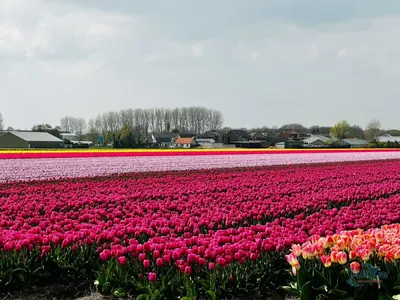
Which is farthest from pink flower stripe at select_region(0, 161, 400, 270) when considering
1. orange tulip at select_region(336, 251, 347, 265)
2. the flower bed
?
orange tulip at select_region(336, 251, 347, 265)

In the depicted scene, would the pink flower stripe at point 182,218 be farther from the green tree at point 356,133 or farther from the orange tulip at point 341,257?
the green tree at point 356,133

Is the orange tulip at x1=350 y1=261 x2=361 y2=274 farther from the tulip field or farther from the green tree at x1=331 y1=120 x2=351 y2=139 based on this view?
the green tree at x1=331 y1=120 x2=351 y2=139

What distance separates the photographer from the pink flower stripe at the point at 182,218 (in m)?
5.65

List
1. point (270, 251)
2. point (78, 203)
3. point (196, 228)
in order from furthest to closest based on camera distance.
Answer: point (78, 203) < point (196, 228) < point (270, 251)

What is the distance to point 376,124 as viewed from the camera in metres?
128

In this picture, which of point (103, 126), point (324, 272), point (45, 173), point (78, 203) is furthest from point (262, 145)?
point (103, 126)

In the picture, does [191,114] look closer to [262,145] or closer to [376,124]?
[376,124]

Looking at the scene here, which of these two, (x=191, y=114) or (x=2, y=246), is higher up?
(x=191, y=114)

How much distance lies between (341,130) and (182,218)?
121 meters

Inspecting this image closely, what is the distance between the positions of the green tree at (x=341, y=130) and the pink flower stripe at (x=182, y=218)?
362 ft

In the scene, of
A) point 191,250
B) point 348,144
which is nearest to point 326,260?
point 191,250

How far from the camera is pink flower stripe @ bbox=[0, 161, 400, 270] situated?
5648mm

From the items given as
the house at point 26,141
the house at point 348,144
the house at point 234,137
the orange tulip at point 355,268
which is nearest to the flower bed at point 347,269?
the orange tulip at point 355,268

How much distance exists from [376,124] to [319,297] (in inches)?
5208
